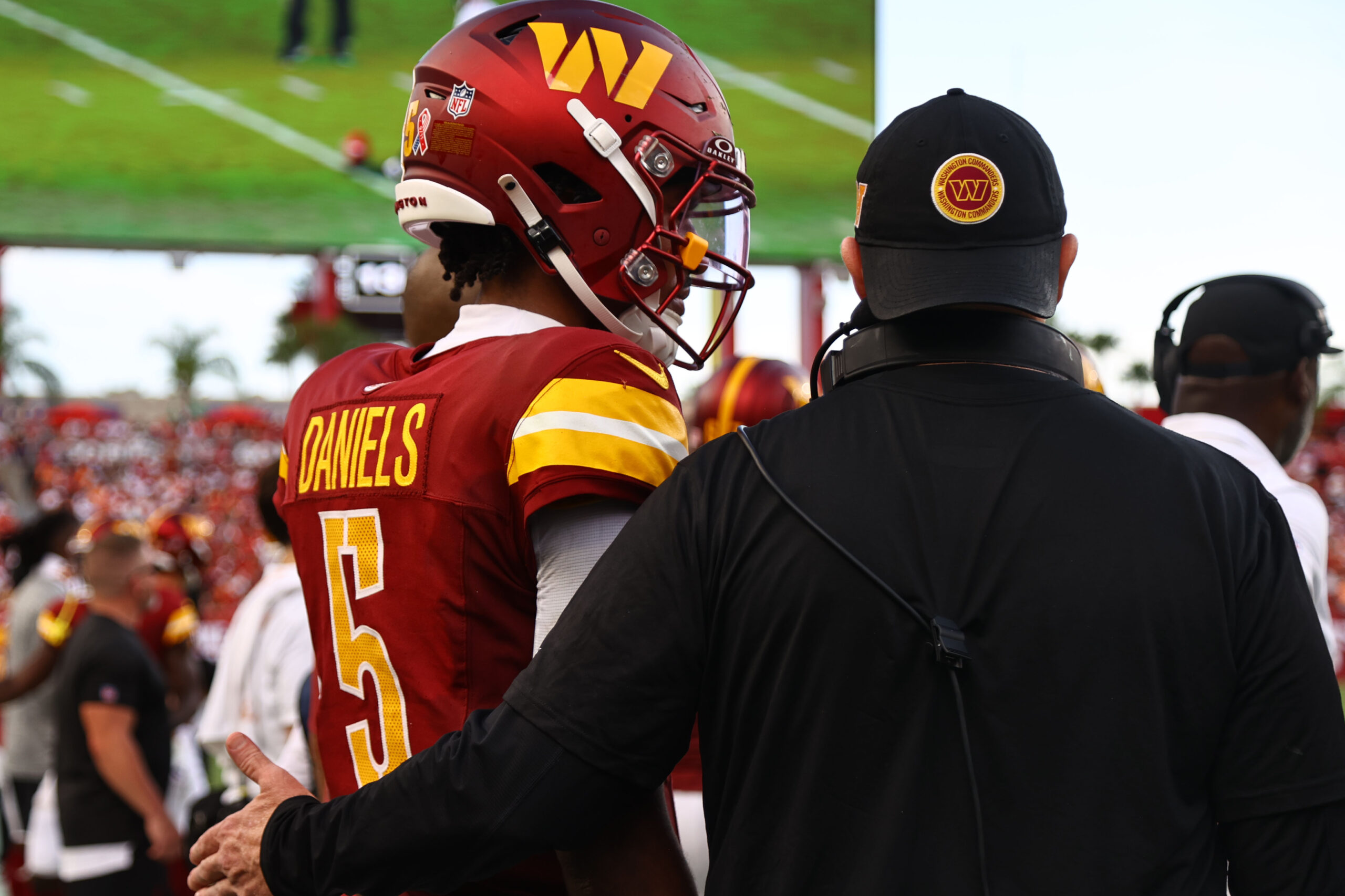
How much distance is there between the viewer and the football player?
1.50 meters

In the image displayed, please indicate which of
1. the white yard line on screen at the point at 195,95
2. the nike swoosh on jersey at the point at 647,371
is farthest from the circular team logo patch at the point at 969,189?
the white yard line on screen at the point at 195,95

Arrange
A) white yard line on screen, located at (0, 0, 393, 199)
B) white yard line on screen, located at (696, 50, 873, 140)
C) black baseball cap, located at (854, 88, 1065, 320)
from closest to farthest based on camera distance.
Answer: black baseball cap, located at (854, 88, 1065, 320)
white yard line on screen, located at (0, 0, 393, 199)
white yard line on screen, located at (696, 50, 873, 140)

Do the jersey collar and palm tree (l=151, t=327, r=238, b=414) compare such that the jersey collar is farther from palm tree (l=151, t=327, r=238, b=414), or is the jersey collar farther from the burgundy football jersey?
palm tree (l=151, t=327, r=238, b=414)

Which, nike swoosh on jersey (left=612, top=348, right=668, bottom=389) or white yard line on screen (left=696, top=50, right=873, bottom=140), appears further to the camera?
white yard line on screen (left=696, top=50, right=873, bottom=140)

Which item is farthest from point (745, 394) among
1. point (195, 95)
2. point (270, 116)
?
point (195, 95)

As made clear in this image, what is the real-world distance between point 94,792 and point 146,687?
44 centimetres

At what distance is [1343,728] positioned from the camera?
1.27 meters

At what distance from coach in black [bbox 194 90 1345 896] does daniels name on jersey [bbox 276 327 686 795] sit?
0.17 meters

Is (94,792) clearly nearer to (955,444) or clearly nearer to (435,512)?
(435,512)

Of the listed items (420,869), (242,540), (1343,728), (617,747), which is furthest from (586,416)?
(242,540)

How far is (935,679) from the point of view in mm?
1253

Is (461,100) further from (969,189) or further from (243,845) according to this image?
(243,845)

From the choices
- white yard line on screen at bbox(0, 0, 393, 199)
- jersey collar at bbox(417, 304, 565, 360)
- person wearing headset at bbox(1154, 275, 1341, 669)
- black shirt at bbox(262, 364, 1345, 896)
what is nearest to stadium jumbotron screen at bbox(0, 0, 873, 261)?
white yard line on screen at bbox(0, 0, 393, 199)

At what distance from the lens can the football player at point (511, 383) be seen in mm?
1505
